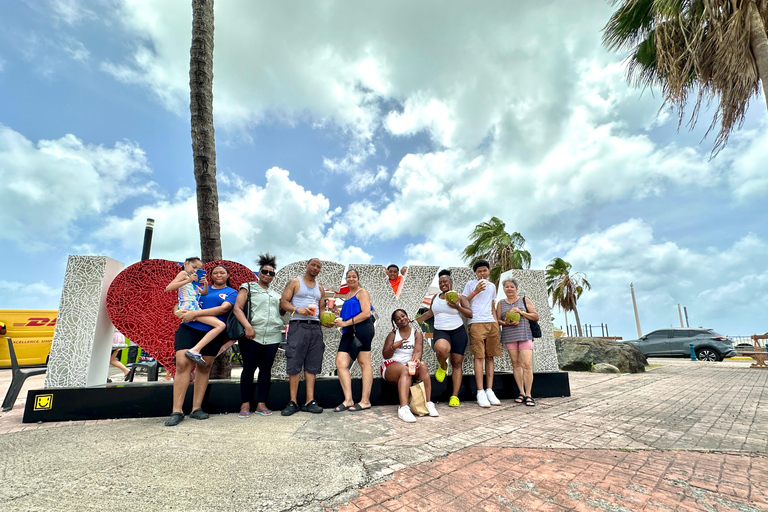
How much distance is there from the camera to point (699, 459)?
286cm

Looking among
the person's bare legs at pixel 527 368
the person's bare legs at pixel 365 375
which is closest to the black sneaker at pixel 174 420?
the person's bare legs at pixel 365 375

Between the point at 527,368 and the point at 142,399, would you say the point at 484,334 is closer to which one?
the point at 527,368

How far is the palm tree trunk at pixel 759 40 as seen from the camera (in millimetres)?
6109

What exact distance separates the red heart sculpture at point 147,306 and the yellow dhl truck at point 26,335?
1097cm

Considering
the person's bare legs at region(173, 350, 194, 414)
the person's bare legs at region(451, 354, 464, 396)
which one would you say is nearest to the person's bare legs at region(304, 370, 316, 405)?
the person's bare legs at region(173, 350, 194, 414)

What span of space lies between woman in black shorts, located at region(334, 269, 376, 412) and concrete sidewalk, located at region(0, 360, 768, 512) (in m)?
0.28

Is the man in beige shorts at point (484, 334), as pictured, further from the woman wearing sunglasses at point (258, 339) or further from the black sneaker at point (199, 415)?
the black sneaker at point (199, 415)

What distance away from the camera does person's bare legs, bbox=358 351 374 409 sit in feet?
14.9

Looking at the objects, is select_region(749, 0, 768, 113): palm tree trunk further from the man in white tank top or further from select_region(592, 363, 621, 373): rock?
the man in white tank top

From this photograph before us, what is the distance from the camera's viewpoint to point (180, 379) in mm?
3867

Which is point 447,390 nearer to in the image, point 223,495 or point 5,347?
point 223,495

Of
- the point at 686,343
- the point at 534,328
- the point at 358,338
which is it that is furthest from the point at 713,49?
the point at 686,343

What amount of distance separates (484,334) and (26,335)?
15273 millimetres

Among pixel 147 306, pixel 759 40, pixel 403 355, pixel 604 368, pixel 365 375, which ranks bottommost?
pixel 604 368
